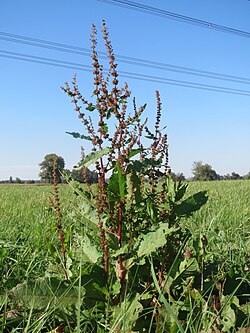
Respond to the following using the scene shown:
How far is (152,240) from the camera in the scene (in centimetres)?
172

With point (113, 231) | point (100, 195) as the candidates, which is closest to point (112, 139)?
point (100, 195)

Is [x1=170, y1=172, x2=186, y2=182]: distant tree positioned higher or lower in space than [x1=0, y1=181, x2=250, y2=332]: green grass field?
higher

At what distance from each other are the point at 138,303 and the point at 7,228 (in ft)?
8.96

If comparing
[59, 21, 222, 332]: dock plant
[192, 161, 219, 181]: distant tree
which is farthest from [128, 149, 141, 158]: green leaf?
[192, 161, 219, 181]: distant tree

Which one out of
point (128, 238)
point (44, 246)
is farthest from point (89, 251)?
point (44, 246)

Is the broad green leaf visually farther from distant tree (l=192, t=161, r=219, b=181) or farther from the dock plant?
distant tree (l=192, t=161, r=219, b=181)

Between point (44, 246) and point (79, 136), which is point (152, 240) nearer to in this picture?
Answer: point (79, 136)

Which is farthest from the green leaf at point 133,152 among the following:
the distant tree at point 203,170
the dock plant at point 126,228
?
the distant tree at point 203,170

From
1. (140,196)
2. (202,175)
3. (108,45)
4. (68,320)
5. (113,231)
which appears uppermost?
(202,175)

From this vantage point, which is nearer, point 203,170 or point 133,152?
point 133,152

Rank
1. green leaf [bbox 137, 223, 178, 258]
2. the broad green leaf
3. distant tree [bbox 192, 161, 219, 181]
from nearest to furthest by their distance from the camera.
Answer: green leaf [bbox 137, 223, 178, 258] → the broad green leaf → distant tree [bbox 192, 161, 219, 181]

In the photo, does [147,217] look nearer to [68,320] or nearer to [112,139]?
[112,139]

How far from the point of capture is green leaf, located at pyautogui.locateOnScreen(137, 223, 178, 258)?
169cm

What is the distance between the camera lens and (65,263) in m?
2.11
